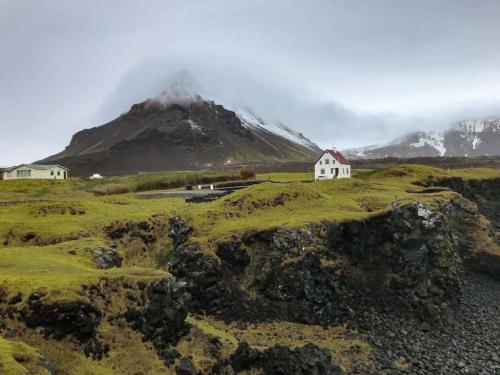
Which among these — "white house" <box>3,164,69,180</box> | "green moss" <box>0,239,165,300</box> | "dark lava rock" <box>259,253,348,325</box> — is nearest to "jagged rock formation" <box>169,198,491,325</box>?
"dark lava rock" <box>259,253,348,325</box>

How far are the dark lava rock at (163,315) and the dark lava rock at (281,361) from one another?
4.19m

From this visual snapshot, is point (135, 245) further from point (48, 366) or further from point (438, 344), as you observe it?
point (48, 366)

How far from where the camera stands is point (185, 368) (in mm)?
29188

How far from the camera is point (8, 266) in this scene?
3481 centimetres

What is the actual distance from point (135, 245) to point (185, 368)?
101ft

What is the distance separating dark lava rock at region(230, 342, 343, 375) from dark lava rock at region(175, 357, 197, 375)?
401 centimetres

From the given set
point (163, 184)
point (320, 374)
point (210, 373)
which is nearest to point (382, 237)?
point (320, 374)

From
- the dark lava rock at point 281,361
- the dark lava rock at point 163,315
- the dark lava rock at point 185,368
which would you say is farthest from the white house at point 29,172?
the dark lava rock at point 185,368

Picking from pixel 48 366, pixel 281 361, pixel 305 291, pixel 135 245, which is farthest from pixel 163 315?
pixel 135 245

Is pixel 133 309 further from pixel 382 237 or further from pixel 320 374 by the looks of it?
pixel 382 237

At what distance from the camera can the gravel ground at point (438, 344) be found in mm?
39875

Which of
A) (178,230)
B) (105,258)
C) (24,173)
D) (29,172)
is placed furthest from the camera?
(24,173)

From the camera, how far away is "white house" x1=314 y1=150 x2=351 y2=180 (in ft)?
403

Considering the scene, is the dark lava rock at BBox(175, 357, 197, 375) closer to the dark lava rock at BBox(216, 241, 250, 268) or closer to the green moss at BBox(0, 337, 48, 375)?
the green moss at BBox(0, 337, 48, 375)
